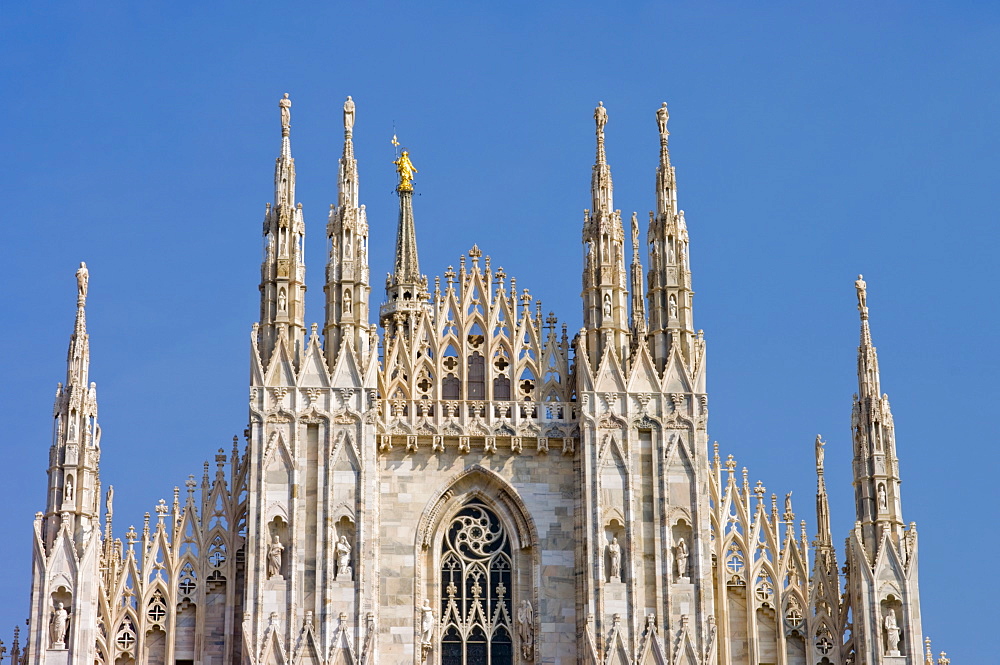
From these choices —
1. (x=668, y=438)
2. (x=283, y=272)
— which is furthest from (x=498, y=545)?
(x=283, y=272)

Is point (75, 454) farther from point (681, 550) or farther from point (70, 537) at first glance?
point (681, 550)

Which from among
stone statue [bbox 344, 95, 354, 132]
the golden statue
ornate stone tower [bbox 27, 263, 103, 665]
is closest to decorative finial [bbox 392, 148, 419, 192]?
the golden statue

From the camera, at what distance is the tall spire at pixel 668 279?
1463 inches

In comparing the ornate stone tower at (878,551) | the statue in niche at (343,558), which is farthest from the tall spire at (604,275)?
the statue in niche at (343,558)

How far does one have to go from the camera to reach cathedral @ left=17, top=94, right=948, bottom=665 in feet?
116

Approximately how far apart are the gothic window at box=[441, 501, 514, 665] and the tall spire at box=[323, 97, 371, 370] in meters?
3.68

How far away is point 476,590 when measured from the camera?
3644 centimetres

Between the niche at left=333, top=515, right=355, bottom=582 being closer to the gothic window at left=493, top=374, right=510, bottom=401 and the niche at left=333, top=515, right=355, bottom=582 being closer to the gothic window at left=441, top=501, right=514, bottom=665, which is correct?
the gothic window at left=441, top=501, right=514, bottom=665

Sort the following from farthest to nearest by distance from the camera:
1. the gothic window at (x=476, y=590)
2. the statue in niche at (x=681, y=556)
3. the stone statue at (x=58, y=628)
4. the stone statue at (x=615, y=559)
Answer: the gothic window at (x=476, y=590)
the statue in niche at (x=681, y=556)
the stone statue at (x=615, y=559)
the stone statue at (x=58, y=628)

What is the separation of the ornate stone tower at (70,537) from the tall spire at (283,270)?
→ 3.22 m

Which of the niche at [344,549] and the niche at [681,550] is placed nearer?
the niche at [344,549]

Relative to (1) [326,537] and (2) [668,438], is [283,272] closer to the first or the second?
(1) [326,537]

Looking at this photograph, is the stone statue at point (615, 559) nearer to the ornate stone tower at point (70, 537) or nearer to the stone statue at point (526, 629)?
the stone statue at point (526, 629)

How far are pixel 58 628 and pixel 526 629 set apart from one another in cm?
791
